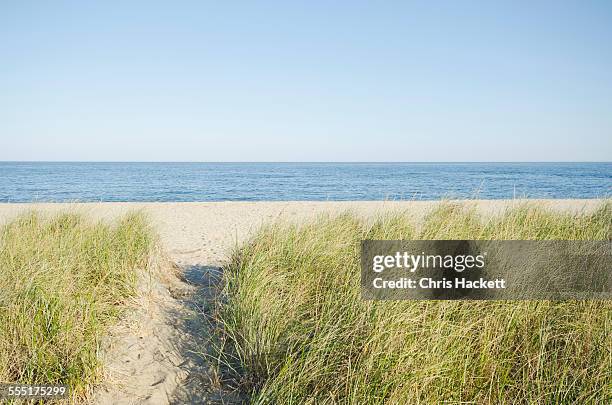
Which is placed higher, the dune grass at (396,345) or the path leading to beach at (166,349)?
the dune grass at (396,345)

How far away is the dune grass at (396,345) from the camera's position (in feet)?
7.47

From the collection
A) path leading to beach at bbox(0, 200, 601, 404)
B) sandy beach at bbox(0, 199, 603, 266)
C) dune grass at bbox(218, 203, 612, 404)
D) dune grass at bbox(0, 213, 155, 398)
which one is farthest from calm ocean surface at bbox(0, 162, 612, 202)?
dune grass at bbox(0, 213, 155, 398)

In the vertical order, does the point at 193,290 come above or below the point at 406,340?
below

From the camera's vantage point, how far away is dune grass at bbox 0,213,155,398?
2.61 meters

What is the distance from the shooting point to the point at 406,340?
8.45 ft

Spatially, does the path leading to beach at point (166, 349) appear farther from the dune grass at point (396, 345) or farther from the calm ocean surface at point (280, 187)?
the calm ocean surface at point (280, 187)

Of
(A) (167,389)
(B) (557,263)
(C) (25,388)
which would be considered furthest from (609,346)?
(C) (25,388)

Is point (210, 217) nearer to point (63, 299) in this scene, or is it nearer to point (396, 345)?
point (63, 299)

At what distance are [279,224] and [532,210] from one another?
14.4ft

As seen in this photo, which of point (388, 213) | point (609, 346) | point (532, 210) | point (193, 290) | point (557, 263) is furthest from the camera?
point (532, 210)

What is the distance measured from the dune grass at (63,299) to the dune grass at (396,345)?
3.27 ft

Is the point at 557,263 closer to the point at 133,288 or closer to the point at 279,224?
the point at 279,224

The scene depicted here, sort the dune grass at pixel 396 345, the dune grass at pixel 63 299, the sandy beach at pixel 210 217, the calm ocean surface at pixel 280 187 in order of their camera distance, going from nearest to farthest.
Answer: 1. the dune grass at pixel 396 345
2. the dune grass at pixel 63 299
3. the sandy beach at pixel 210 217
4. the calm ocean surface at pixel 280 187

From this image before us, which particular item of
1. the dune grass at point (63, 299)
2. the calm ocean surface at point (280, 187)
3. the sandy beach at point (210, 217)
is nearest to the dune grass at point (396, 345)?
the dune grass at point (63, 299)
